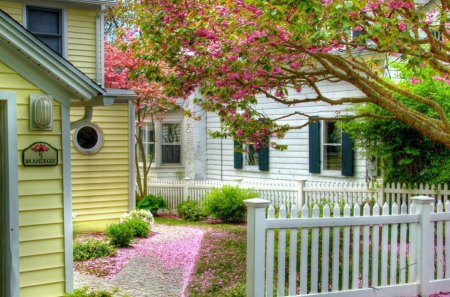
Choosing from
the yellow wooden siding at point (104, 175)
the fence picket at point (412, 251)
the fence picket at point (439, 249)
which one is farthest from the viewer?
the yellow wooden siding at point (104, 175)

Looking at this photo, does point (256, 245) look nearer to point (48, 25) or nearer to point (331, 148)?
point (48, 25)

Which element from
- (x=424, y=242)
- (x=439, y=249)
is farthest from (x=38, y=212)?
(x=439, y=249)

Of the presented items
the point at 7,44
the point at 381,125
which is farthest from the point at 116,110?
the point at 7,44

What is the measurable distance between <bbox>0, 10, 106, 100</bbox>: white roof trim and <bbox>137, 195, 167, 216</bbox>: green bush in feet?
36.8

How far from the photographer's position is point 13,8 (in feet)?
41.4

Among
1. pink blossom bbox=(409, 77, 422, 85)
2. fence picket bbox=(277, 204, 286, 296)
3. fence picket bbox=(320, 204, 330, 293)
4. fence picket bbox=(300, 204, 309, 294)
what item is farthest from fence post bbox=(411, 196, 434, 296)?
pink blossom bbox=(409, 77, 422, 85)

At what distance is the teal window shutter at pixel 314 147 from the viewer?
16.4 metres

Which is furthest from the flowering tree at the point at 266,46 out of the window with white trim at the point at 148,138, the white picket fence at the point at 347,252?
the window with white trim at the point at 148,138

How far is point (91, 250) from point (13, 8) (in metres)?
5.90

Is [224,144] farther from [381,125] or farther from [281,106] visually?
[381,125]

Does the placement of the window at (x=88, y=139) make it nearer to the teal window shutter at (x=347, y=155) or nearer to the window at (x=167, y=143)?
the teal window shutter at (x=347, y=155)

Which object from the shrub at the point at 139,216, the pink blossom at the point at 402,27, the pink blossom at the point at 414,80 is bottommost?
the shrub at the point at 139,216

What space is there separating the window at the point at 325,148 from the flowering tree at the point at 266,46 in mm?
5221

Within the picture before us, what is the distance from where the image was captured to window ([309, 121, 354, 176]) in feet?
53.2
